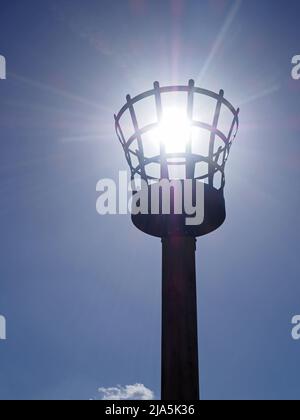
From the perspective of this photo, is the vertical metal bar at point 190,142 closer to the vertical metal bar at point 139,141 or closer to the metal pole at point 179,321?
the vertical metal bar at point 139,141

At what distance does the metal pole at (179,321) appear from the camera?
534 centimetres

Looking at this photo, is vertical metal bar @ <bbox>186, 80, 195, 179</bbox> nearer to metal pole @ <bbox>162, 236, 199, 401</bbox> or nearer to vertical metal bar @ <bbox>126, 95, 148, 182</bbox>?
vertical metal bar @ <bbox>126, 95, 148, 182</bbox>

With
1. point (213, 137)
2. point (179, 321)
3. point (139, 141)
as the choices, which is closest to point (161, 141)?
point (139, 141)

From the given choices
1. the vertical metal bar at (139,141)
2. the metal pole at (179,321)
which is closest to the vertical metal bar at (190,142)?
the vertical metal bar at (139,141)

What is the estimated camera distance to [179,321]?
18.1ft

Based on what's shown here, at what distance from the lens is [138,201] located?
19.4 ft

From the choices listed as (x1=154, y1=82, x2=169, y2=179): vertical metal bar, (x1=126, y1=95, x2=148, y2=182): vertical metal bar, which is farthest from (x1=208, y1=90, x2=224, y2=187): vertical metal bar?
(x1=126, y1=95, x2=148, y2=182): vertical metal bar

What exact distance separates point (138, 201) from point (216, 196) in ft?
2.69
